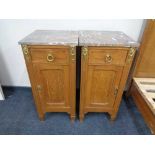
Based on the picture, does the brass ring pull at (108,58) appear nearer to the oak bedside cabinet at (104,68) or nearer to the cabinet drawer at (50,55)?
the oak bedside cabinet at (104,68)

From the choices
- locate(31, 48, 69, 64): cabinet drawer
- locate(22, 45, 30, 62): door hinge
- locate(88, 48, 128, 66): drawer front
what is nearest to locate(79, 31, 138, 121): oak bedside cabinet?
locate(88, 48, 128, 66): drawer front

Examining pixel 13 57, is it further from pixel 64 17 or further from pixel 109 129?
pixel 109 129

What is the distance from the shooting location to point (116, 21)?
1.27 meters

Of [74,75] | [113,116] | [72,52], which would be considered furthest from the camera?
[113,116]

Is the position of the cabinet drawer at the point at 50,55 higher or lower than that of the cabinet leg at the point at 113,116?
higher

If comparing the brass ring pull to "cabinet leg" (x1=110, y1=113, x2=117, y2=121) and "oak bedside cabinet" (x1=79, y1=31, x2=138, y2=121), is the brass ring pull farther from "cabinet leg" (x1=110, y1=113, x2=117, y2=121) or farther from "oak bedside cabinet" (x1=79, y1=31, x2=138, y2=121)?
"cabinet leg" (x1=110, y1=113, x2=117, y2=121)

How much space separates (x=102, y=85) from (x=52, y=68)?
0.46m

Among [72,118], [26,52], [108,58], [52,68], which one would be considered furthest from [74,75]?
[72,118]

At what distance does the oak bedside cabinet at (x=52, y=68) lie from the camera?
91 centimetres

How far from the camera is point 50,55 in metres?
0.94

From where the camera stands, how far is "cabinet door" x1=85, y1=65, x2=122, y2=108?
104cm

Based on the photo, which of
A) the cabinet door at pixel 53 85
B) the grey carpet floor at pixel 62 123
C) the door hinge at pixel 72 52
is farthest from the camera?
the grey carpet floor at pixel 62 123

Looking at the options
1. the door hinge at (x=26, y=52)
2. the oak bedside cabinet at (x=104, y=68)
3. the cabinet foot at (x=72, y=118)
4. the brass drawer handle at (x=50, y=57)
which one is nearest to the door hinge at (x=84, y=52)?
the oak bedside cabinet at (x=104, y=68)

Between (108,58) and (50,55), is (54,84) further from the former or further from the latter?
(108,58)
